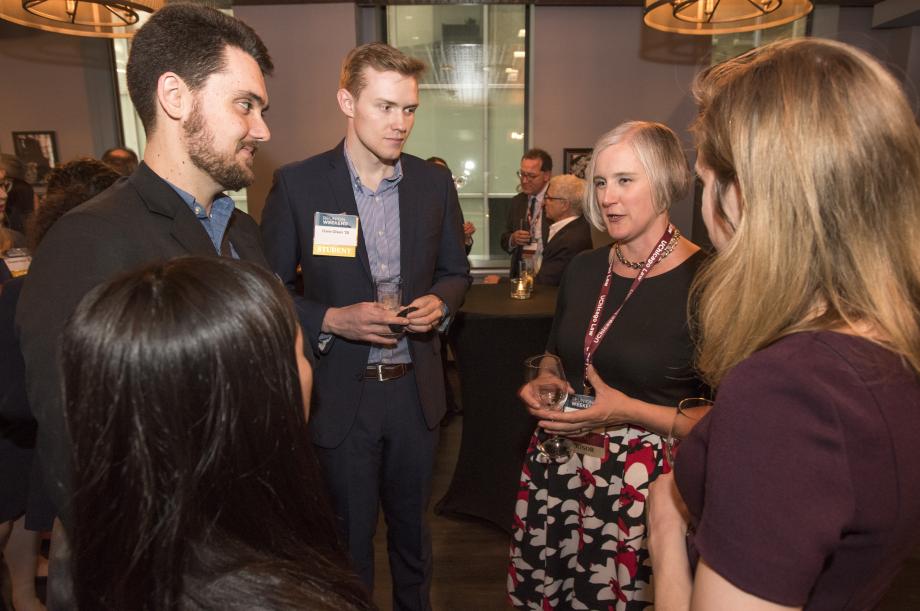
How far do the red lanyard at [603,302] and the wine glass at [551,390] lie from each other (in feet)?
0.32

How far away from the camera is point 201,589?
70 cm

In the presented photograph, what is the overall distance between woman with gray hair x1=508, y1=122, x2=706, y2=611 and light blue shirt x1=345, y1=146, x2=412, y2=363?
0.57m

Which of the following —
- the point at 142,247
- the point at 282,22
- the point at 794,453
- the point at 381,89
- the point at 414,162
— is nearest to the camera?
the point at 794,453

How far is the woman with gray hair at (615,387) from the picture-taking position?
162 cm

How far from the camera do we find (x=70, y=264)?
1.09m

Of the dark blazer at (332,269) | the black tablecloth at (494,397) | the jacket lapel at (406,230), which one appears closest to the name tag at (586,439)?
the dark blazer at (332,269)

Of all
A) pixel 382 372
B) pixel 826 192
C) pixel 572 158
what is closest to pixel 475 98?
pixel 572 158

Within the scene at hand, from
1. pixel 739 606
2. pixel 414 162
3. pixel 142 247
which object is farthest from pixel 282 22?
pixel 739 606

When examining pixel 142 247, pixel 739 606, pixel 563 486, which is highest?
pixel 142 247

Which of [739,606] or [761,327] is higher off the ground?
[761,327]

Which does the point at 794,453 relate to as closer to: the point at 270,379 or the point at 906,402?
the point at 906,402

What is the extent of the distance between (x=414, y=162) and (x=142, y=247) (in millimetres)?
1169

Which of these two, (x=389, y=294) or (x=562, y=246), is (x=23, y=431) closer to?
(x=389, y=294)

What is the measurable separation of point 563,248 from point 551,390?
91.4 inches
